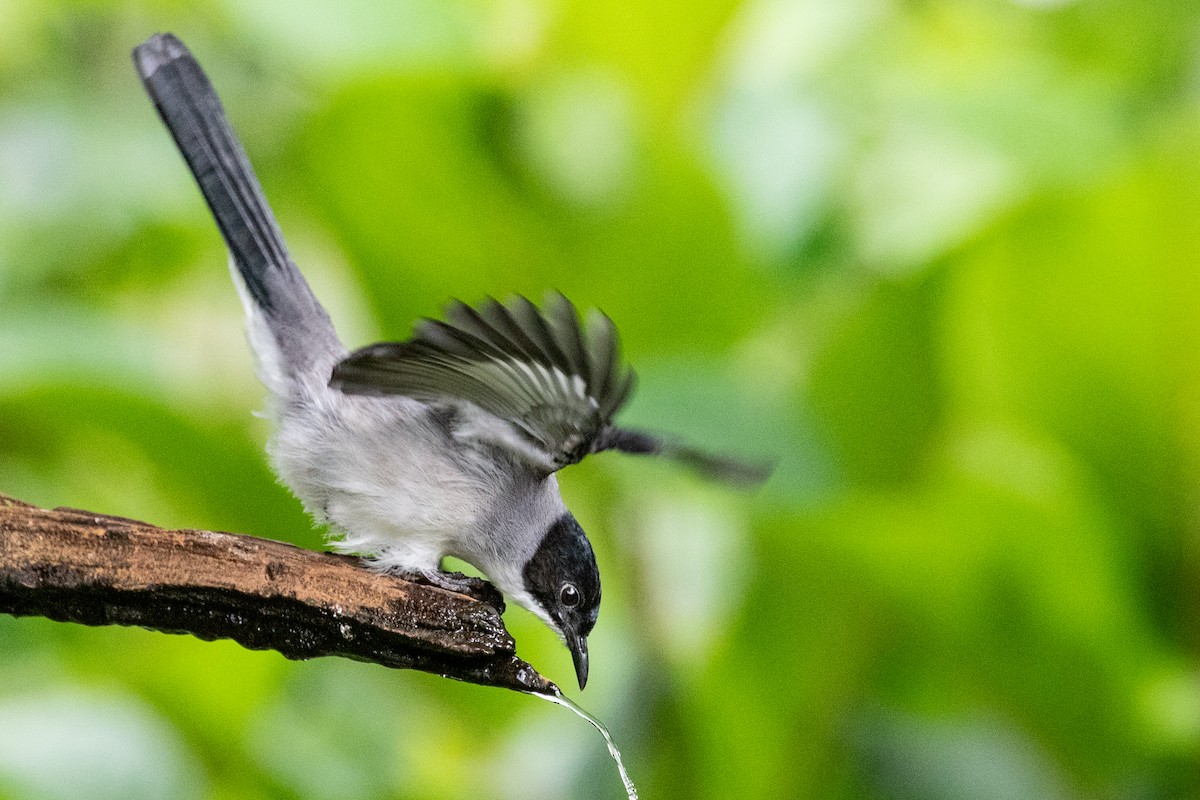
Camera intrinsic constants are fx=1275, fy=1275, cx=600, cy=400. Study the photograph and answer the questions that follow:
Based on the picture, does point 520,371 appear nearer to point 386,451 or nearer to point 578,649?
point 386,451

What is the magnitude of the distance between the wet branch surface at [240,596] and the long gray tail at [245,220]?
0.65 metres

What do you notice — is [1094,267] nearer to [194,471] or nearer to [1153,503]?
[1153,503]

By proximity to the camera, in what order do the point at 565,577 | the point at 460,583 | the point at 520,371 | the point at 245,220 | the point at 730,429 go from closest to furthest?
the point at 520,371
the point at 460,583
the point at 565,577
the point at 245,220
the point at 730,429

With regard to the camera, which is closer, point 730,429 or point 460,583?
point 460,583

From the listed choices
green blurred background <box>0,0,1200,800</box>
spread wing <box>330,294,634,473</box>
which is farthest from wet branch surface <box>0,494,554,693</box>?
green blurred background <box>0,0,1200,800</box>

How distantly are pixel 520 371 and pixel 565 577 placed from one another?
537 mm

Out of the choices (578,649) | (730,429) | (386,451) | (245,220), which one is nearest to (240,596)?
(386,451)

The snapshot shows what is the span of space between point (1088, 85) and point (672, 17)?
3.89 feet

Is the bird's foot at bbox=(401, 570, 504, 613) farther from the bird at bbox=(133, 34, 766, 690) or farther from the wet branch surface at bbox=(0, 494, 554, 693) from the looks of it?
the wet branch surface at bbox=(0, 494, 554, 693)

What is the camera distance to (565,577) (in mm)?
2008

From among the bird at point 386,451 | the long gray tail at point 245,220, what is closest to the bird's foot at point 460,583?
the bird at point 386,451

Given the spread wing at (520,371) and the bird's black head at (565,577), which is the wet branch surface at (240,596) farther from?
the bird's black head at (565,577)

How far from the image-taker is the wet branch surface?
1349 millimetres

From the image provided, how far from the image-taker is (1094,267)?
8.89 ft
